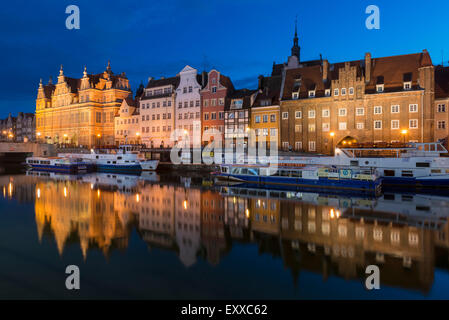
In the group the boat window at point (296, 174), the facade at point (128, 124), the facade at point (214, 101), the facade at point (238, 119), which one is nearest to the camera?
the boat window at point (296, 174)

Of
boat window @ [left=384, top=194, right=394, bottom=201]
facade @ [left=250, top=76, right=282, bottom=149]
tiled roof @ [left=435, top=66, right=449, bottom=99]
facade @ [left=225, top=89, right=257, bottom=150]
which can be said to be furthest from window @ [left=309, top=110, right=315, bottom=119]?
boat window @ [left=384, top=194, right=394, bottom=201]

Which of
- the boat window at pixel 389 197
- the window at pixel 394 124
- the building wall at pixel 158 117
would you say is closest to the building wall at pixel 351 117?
the window at pixel 394 124

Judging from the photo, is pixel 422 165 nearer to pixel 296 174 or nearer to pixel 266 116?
pixel 296 174

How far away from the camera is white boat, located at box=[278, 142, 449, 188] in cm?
3136

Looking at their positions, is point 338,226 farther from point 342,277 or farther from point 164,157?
point 164,157

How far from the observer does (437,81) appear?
42312mm

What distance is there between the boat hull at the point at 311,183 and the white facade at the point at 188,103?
2457cm

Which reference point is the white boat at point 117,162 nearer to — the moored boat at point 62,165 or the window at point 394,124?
the moored boat at point 62,165

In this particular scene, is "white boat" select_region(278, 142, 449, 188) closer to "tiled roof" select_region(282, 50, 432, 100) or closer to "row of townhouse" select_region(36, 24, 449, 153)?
A: "row of townhouse" select_region(36, 24, 449, 153)

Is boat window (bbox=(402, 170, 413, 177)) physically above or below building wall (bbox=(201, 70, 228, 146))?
below

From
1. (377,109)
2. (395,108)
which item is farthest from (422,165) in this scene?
(377,109)

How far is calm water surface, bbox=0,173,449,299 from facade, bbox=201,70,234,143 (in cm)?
3353

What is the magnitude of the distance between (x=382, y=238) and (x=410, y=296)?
5.51 m

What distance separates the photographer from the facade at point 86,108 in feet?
249
